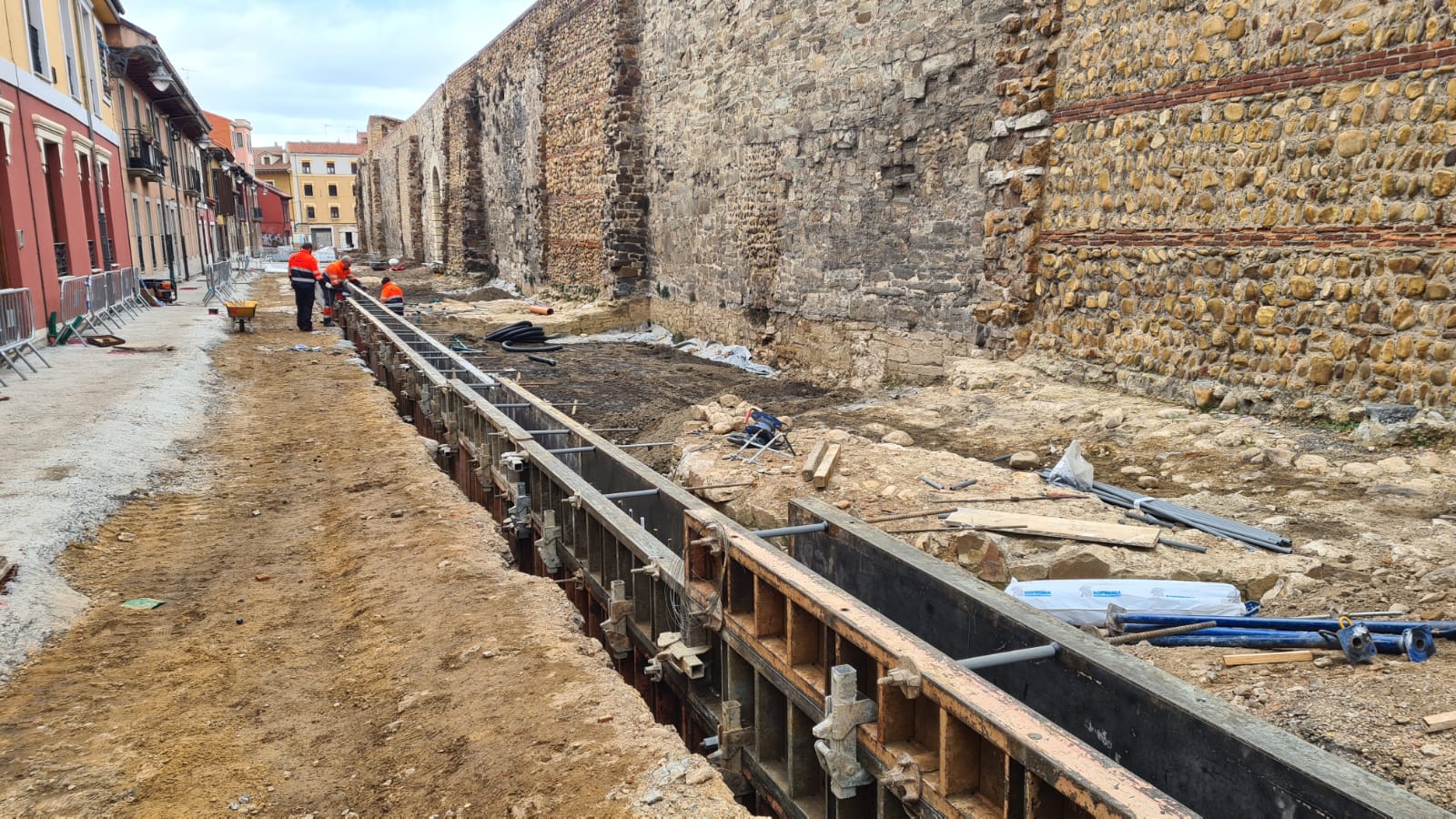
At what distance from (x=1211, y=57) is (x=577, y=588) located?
640 cm

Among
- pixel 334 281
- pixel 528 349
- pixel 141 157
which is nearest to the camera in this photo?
pixel 528 349

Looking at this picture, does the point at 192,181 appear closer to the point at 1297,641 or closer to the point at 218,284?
the point at 218,284

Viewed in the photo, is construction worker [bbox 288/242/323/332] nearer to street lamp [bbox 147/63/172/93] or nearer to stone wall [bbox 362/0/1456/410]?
stone wall [bbox 362/0/1456/410]

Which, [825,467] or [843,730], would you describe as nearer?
[843,730]

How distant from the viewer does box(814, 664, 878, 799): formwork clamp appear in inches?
136

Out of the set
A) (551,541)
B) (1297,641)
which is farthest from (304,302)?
(1297,641)

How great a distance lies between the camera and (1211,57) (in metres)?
7.45

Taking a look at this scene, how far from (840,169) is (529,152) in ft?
49.2

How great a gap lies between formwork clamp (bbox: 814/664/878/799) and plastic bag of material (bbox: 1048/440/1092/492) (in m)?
3.55

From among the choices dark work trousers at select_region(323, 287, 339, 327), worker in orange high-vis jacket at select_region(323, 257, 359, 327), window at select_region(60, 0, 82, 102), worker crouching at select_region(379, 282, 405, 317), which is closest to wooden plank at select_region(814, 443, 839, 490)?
worker crouching at select_region(379, 282, 405, 317)

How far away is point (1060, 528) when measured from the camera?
18.2 ft

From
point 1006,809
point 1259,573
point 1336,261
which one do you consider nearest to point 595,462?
point 1259,573

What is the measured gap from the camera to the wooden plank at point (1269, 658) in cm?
404

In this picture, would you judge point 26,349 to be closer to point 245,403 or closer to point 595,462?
point 245,403
